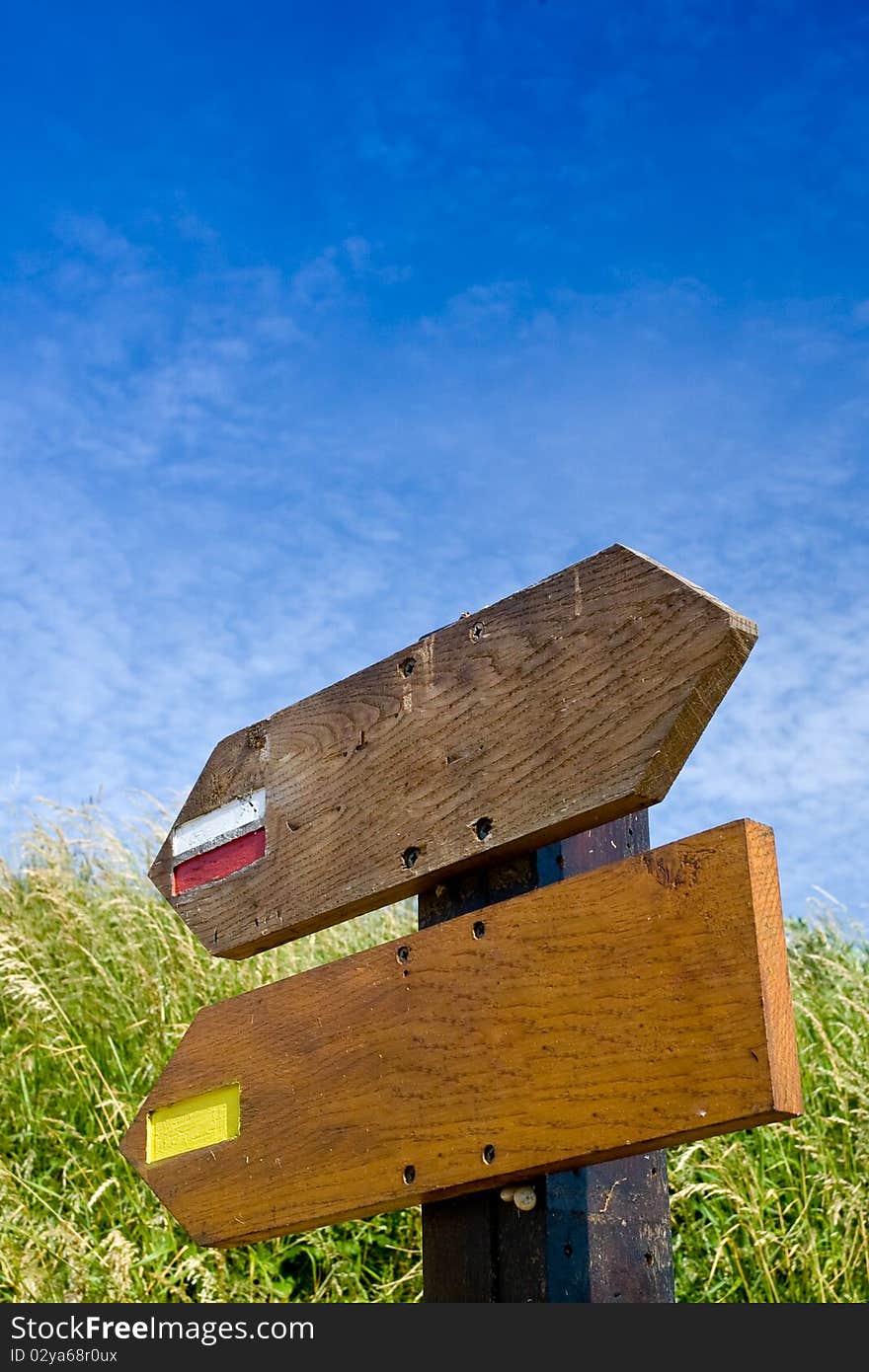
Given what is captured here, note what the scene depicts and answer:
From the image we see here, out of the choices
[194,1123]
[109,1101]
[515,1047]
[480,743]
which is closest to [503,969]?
[515,1047]

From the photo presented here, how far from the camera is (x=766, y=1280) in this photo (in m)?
2.90

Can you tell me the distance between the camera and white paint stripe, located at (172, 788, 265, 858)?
6.05ft

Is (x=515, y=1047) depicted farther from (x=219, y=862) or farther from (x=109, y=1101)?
(x=109, y=1101)

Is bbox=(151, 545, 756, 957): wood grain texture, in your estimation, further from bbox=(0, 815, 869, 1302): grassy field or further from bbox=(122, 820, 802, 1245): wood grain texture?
bbox=(0, 815, 869, 1302): grassy field

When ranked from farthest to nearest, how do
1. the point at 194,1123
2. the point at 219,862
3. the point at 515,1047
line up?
the point at 219,862 → the point at 194,1123 → the point at 515,1047

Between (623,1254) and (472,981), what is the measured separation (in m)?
0.41

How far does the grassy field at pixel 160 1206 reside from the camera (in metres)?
3.02

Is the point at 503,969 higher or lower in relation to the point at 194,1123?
higher

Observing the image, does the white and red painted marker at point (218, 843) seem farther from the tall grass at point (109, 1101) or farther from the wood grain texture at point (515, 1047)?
the tall grass at point (109, 1101)

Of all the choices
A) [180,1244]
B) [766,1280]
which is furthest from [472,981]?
[180,1244]

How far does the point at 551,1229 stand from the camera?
139 centimetres

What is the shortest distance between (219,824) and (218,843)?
0.09ft

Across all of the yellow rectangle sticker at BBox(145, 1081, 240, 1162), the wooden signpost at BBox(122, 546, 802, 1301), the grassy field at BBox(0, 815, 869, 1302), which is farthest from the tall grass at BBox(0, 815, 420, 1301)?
the wooden signpost at BBox(122, 546, 802, 1301)

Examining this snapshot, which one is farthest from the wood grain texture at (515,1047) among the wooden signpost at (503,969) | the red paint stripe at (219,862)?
the red paint stripe at (219,862)
